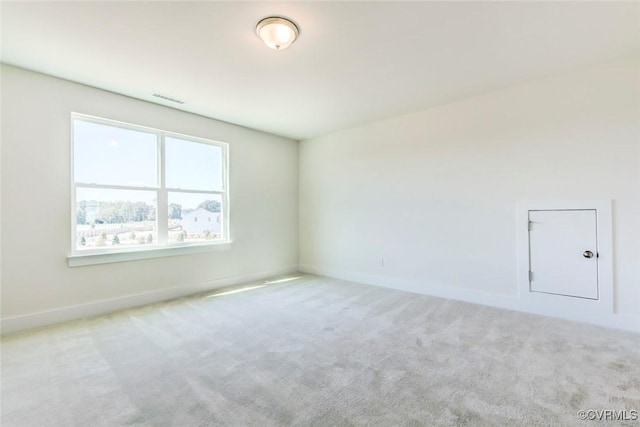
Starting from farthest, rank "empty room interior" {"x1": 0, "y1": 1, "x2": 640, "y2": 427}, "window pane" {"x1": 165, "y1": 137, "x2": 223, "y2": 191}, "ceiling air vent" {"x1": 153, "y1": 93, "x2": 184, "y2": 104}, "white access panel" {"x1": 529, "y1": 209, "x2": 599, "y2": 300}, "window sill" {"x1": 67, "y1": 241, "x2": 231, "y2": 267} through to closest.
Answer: "window pane" {"x1": 165, "y1": 137, "x2": 223, "y2": 191} → "ceiling air vent" {"x1": 153, "y1": 93, "x2": 184, "y2": 104} → "window sill" {"x1": 67, "y1": 241, "x2": 231, "y2": 267} → "white access panel" {"x1": 529, "y1": 209, "x2": 599, "y2": 300} → "empty room interior" {"x1": 0, "y1": 1, "x2": 640, "y2": 427}

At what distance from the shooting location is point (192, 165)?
4.21 m

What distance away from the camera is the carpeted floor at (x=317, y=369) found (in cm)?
164

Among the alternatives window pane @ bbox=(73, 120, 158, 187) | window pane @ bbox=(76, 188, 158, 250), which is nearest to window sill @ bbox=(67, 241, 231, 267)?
window pane @ bbox=(76, 188, 158, 250)

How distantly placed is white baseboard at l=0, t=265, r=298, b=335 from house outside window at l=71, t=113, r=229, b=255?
586 millimetres

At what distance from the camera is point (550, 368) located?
2066 mm

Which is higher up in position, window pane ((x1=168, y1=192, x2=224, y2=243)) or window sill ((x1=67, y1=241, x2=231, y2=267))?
window pane ((x1=168, y1=192, x2=224, y2=243))

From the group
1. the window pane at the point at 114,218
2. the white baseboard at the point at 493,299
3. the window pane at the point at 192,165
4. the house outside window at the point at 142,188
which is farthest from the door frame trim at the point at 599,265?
the window pane at the point at 114,218

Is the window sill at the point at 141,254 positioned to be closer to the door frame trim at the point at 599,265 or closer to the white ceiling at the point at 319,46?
the white ceiling at the point at 319,46

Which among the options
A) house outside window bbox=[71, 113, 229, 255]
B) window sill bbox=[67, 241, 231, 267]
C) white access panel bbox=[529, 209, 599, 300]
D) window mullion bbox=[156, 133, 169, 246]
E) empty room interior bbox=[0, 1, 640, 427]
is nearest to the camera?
empty room interior bbox=[0, 1, 640, 427]

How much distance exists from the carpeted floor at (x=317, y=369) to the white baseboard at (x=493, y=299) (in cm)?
17

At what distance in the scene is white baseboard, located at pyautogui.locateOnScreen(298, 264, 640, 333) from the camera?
2759 millimetres

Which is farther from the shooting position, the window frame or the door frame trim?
the window frame

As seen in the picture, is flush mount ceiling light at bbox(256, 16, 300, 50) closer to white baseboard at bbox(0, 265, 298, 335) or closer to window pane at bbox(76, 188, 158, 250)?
window pane at bbox(76, 188, 158, 250)

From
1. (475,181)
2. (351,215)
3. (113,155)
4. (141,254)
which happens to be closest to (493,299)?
(475,181)
